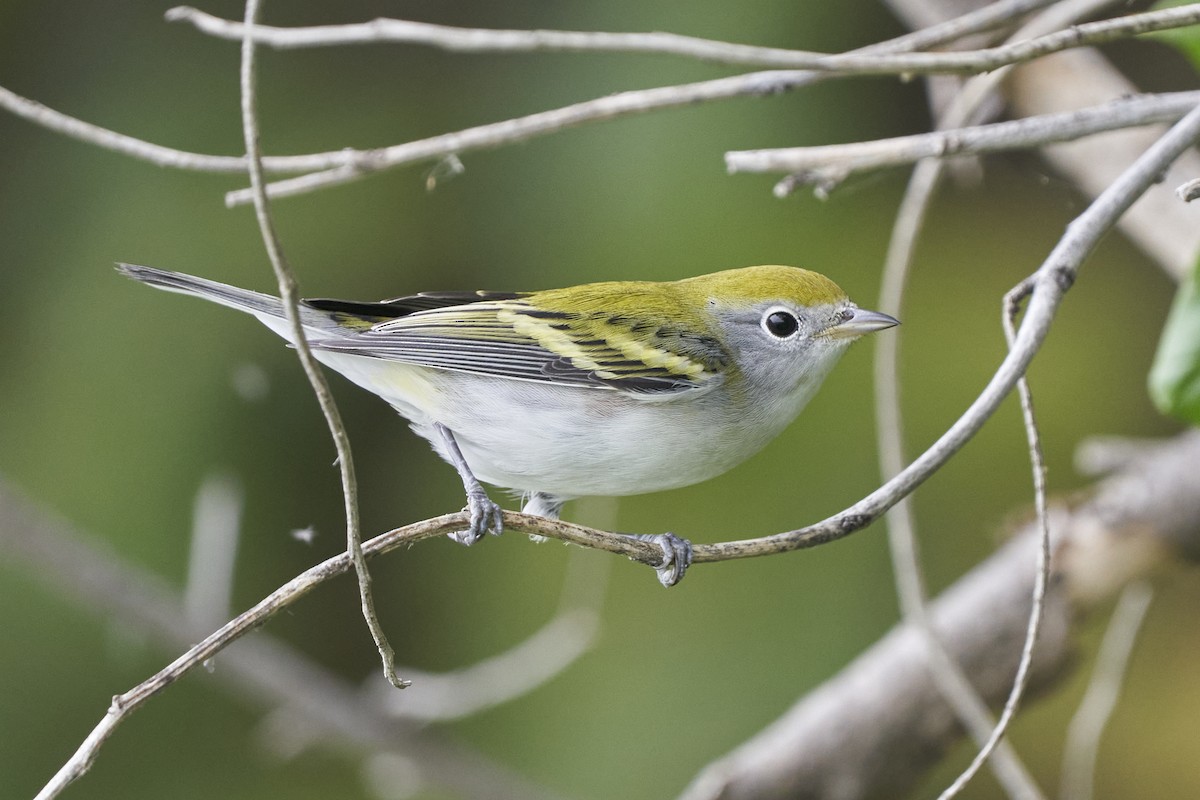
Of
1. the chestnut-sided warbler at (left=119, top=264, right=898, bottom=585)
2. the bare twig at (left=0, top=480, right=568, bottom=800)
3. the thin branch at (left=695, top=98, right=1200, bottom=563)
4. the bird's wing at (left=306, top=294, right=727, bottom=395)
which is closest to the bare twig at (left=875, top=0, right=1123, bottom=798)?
the chestnut-sided warbler at (left=119, top=264, right=898, bottom=585)

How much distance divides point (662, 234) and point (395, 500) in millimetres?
1166

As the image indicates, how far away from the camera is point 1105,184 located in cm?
262

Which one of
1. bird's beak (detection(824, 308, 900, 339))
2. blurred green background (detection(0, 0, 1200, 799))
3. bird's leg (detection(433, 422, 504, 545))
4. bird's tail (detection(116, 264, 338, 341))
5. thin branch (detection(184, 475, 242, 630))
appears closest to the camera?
bird's leg (detection(433, 422, 504, 545))

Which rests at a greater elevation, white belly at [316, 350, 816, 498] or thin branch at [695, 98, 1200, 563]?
thin branch at [695, 98, 1200, 563]

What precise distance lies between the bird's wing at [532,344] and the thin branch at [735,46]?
64cm

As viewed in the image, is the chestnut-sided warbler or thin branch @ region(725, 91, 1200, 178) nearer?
thin branch @ region(725, 91, 1200, 178)

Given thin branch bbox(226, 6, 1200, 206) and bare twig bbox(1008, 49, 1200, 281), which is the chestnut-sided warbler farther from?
bare twig bbox(1008, 49, 1200, 281)

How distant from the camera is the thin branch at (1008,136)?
1.42 m

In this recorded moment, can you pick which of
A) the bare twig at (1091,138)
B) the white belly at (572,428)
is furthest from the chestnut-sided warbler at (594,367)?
the bare twig at (1091,138)

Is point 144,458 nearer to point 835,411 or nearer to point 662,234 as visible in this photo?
point 662,234

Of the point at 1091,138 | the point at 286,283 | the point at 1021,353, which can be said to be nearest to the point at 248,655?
the point at 286,283

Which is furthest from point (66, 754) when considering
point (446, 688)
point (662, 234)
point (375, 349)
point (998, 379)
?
point (998, 379)

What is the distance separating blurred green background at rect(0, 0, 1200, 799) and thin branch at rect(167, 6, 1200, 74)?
1.94 metres

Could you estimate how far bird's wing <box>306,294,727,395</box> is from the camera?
1.89m
